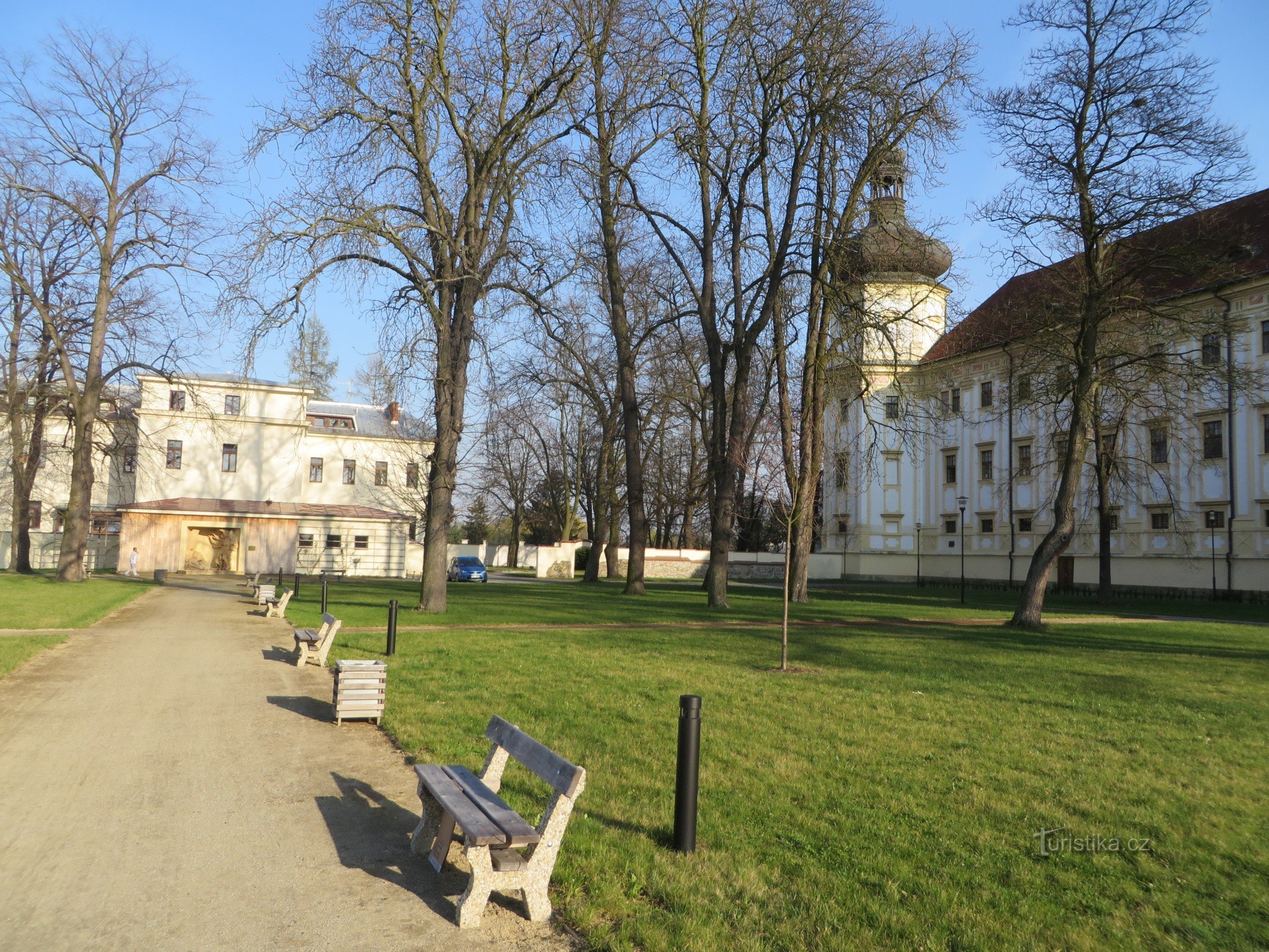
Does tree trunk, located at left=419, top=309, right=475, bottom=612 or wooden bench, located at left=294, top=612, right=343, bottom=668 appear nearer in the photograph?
wooden bench, located at left=294, top=612, right=343, bottom=668

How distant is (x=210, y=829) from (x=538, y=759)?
8.39ft

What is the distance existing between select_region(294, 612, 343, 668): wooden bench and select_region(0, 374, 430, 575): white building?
34.9 metres

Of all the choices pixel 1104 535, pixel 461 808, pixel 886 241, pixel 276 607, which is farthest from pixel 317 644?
pixel 1104 535

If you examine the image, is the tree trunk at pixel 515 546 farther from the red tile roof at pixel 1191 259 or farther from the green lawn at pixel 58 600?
the red tile roof at pixel 1191 259

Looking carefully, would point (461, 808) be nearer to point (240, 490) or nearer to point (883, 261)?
point (883, 261)

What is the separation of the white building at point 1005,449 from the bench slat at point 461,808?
17998 mm

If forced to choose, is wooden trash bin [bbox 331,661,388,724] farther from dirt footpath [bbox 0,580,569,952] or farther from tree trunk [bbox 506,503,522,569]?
tree trunk [bbox 506,503,522,569]

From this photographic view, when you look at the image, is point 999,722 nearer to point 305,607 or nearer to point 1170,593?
point 305,607

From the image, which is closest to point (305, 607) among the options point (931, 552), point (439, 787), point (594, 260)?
point (594, 260)

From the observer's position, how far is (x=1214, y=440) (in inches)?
1532

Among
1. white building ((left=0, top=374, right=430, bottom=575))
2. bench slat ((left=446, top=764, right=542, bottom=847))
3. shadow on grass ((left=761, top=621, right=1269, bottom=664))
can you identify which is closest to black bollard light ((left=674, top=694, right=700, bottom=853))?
bench slat ((left=446, top=764, right=542, bottom=847))

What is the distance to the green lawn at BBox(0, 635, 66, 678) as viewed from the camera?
13367mm

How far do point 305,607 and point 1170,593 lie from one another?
34168 millimetres

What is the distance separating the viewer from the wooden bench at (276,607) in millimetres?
22750
